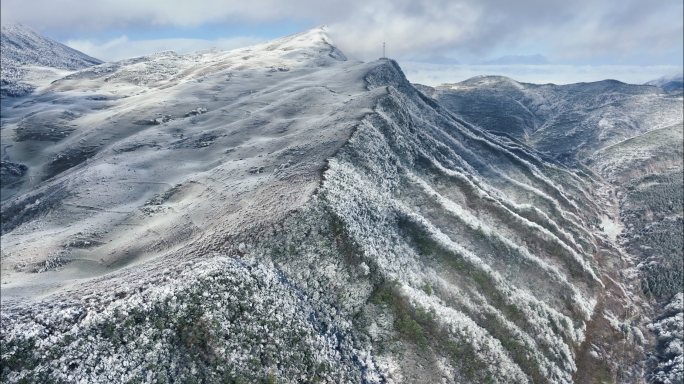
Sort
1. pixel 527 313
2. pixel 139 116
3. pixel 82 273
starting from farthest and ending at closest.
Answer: pixel 139 116
pixel 527 313
pixel 82 273

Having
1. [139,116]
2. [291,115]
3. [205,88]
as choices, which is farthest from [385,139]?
[205,88]

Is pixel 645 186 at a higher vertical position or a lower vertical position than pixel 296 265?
higher

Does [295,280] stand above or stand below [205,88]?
below

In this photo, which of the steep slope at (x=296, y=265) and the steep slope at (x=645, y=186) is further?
the steep slope at (x=645, y=186)

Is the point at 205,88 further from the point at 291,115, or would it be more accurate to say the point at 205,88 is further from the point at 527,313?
the point at 527,313

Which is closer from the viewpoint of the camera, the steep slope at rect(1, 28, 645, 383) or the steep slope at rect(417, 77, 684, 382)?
the steep slope at rect(1, 28, 645, 383)

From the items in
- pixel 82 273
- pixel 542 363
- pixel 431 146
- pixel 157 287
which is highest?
pixel 431 146

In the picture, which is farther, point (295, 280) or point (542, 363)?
point (542, 363)

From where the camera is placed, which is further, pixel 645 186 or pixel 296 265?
pixel 645 186
